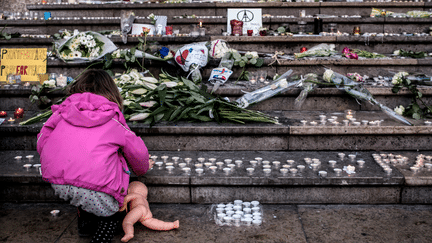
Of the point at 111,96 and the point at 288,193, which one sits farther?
the point at 288,193

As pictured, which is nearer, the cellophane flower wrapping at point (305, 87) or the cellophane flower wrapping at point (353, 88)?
the cellophane flower wrapping at point (353, 88)

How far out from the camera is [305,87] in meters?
4.20

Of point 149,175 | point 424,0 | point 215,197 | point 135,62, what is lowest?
point 215,197

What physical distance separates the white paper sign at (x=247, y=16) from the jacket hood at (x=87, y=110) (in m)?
4.29

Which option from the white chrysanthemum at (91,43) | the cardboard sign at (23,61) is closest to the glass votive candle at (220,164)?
the white chrysanthemum at (91,43)

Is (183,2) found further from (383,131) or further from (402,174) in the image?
(402,174)

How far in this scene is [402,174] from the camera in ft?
9.58

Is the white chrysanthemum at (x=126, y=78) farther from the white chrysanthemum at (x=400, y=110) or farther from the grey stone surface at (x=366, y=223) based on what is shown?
the white chrysanthemum at (x=400, y=110)

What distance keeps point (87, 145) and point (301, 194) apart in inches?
68.0

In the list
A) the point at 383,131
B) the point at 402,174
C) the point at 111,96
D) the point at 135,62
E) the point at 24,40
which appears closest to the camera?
the point at 111,96

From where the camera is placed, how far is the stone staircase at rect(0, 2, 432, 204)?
2912mm

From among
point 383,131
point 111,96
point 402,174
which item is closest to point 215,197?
point 111,96

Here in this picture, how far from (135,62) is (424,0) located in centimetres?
632

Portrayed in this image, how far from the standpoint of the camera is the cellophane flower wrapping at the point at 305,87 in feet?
13.7
